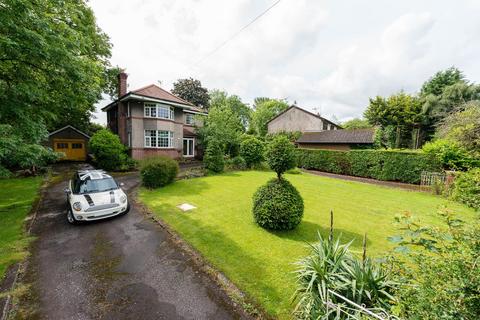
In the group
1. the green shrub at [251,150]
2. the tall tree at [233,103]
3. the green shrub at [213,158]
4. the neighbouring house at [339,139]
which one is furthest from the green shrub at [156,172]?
the tall tree at [233,103]

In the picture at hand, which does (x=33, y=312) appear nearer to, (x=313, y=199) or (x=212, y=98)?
(x=313, y=199)

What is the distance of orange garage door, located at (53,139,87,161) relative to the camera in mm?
22098

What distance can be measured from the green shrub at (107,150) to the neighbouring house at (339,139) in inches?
967

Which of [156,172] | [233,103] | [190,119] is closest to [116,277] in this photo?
[156,172]

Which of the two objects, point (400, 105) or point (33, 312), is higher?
point (400, 105)

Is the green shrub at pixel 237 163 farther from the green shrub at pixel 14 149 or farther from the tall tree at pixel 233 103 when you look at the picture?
the tall tree at pixel 233 103

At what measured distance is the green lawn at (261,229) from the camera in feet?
14.8

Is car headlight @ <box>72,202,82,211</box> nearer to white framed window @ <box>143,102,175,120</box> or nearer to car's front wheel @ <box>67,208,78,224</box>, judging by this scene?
car's front wheel @ <box>67,208,78,224</box>

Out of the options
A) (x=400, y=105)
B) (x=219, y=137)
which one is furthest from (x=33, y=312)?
(x=400, y=105)

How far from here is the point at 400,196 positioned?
40.1ft

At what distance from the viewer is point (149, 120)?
758 inches

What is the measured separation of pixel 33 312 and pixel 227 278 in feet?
11.6

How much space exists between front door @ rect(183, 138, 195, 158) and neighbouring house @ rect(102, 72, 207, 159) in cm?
267

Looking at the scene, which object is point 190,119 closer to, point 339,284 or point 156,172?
point 156,172
